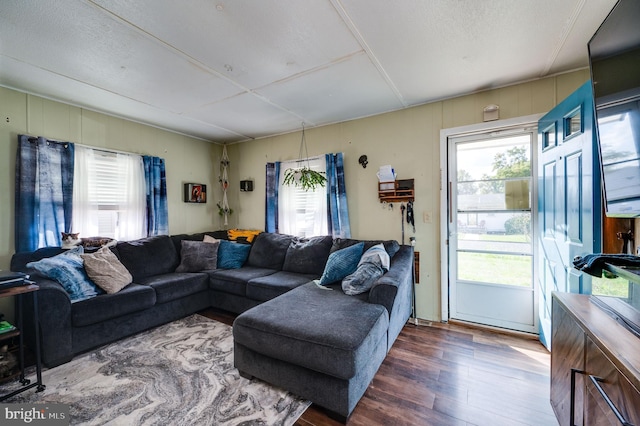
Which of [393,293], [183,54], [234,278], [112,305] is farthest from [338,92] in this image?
[112,305]

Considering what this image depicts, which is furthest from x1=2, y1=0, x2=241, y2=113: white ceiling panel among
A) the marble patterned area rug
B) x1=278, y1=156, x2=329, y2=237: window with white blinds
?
the marble patterned area rug

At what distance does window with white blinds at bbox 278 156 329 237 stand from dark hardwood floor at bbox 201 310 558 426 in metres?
1.82

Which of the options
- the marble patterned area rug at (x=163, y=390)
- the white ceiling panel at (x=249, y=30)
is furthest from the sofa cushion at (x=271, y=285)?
the white ceiling panel at (x=249, y=30)

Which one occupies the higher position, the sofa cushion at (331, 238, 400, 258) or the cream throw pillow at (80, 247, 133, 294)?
the sofa cushion at (331, 238, 400, 258)

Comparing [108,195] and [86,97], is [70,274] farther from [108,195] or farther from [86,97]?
[86,97]

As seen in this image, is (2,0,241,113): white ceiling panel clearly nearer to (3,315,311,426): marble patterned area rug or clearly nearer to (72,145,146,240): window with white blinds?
(72,145,146,240): window with white blinds

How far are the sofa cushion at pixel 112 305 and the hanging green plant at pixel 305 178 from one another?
6.90 ft

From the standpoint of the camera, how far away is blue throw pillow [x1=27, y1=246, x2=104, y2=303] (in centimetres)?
224

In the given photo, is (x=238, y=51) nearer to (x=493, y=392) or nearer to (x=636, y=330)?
(x=636, y=330)

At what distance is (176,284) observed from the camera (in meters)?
2.88

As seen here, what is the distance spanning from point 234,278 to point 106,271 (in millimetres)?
1238

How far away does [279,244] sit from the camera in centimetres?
358

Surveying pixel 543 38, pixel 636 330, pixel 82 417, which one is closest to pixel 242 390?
pixel 82 417

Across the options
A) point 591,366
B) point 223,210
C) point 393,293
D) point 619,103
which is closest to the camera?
point 591,366
